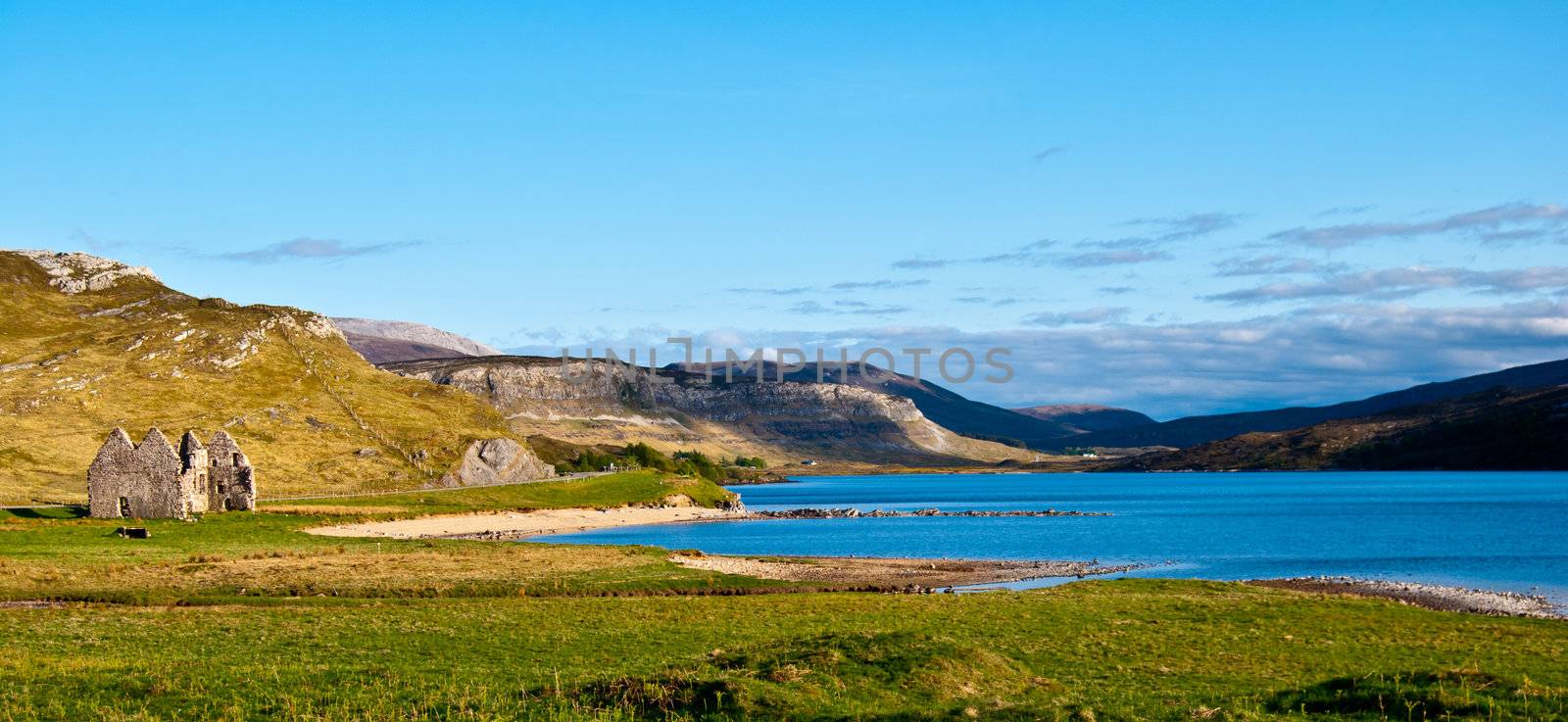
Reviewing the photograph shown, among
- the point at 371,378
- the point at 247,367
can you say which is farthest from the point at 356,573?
the point at 371,378

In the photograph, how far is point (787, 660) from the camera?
26.6 meters

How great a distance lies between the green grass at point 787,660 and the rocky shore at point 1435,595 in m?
6.80

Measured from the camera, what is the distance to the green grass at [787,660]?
2302 centimetres

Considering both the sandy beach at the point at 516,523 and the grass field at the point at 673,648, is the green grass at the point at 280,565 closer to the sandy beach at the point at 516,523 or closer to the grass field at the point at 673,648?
the grass field at the point at 673,648

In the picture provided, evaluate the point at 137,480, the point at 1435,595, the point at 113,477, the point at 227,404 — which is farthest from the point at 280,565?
the point at 227,404

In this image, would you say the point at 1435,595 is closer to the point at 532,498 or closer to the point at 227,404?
the point at 532,498

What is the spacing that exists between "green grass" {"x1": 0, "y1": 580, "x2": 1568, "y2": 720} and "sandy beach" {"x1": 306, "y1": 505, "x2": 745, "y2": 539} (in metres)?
49.9

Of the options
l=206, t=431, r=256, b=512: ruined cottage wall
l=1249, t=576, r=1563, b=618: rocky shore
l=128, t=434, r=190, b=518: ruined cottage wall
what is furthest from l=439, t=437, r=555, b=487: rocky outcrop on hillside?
l=1249, t=576, r=1563, b=618: rocky shore

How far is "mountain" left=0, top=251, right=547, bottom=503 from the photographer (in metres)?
139

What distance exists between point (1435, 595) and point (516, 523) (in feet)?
265

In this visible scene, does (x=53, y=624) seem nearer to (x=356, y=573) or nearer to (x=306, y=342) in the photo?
(x=356, y=573)

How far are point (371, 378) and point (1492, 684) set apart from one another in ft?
625

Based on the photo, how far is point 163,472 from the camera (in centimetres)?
8944

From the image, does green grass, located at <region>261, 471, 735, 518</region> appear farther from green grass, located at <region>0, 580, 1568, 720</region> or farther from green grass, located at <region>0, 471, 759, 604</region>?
green grass, located at <region>0, 580, 1568, 720</region>
